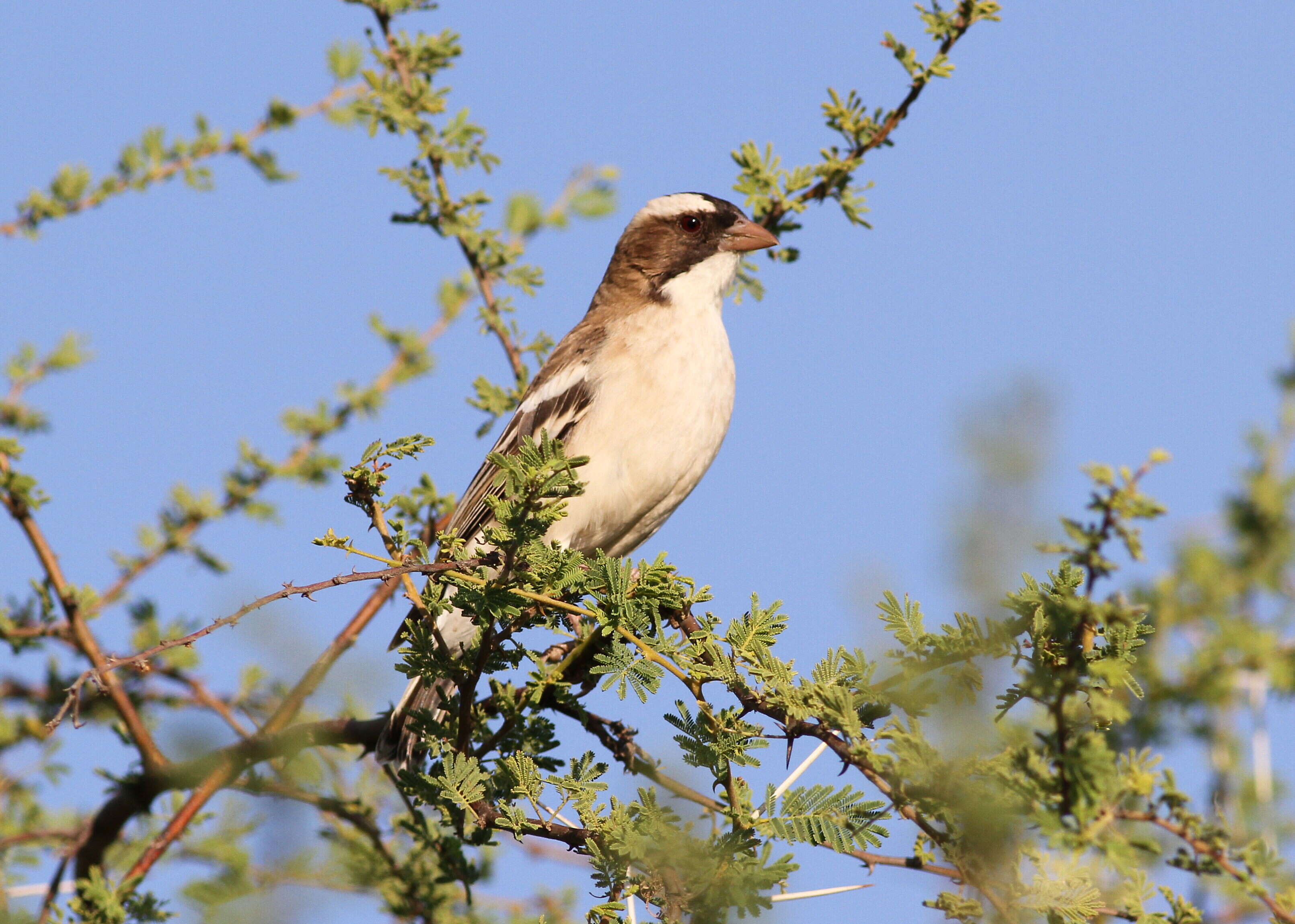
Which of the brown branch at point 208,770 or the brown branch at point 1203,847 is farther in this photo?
the brown branch at point 208,770

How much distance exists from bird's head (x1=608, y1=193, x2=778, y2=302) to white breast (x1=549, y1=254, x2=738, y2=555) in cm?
36

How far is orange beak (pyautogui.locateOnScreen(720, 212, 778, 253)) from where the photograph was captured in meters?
5.99

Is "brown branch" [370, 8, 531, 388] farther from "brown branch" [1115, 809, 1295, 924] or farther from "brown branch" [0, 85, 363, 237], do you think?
"brown branch" [1115, 809, 1295, 924]

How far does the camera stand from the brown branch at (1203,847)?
2.03m

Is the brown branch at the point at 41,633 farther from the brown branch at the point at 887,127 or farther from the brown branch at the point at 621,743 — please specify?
the brown branch at the point at 887,127

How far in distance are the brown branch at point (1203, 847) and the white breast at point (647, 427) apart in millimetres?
3748

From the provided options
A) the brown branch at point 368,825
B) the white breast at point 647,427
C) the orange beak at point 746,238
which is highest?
the orange beak at point 746,238

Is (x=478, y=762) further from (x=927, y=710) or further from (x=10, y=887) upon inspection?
(x=10, y=887)

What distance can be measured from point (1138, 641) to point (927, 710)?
2.49ft

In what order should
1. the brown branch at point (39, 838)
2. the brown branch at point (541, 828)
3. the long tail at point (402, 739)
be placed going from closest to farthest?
the brown branch at point (541, 828), the long tail at point (402, 739), the brown branch at point (39, 838)

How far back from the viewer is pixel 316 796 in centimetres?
457

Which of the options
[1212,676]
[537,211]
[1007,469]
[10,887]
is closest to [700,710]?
[1007,469]

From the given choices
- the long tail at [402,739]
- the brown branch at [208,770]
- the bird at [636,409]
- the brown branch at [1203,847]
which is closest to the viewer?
the brown branch at [1203,847]

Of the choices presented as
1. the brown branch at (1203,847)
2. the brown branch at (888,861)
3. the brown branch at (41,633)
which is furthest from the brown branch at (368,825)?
the brown branch at (1203,847)
